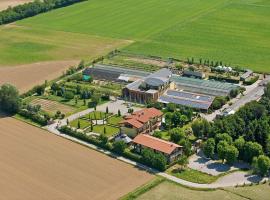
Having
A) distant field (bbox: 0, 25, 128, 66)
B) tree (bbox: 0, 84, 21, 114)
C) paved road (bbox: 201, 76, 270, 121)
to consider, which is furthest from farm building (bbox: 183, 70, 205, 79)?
tree (bbox: 0, 84, 21, 114)

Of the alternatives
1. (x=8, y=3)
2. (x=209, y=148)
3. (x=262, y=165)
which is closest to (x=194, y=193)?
(x=209, y=148)

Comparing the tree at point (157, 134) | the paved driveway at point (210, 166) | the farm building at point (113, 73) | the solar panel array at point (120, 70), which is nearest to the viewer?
the paved driveway at point (210, 166)

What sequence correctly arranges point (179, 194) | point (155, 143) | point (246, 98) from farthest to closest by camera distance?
point (246, 98) < point (155, 143) < point (179, 194)

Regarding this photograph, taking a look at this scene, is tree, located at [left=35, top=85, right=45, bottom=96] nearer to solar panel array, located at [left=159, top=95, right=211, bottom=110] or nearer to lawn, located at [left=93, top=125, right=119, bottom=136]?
lawn, located at [left=93, top=125, right=119, bottom=136]

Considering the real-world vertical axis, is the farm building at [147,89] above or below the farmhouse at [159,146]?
above

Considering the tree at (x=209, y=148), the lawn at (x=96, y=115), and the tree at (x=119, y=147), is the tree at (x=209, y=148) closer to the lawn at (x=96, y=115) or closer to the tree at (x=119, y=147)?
the tree at (x=119, y=147)

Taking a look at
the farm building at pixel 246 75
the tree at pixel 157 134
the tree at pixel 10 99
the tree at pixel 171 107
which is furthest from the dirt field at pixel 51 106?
the farm building at pixel 246 75

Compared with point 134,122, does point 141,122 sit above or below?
below

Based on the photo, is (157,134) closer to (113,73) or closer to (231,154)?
(231,154)
